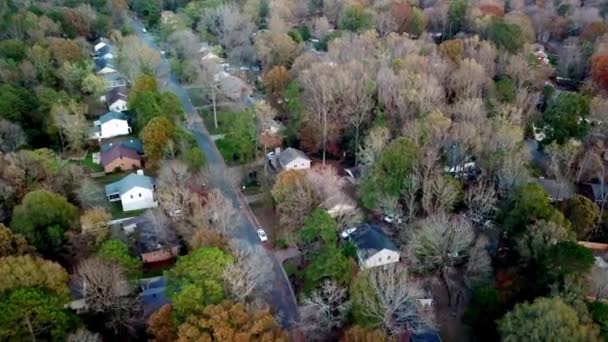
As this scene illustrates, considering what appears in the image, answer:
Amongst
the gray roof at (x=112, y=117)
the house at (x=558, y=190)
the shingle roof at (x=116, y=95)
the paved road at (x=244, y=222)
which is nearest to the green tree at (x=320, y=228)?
the paved road at (x=244, y=222)

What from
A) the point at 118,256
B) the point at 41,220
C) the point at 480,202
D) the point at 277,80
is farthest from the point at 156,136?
the point at 480,202

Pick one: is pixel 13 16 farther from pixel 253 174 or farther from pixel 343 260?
pixel 343 260

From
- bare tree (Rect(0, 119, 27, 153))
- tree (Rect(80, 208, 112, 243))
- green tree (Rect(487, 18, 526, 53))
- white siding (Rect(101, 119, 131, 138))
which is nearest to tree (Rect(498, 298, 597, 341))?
tree (Rect(80, 208, 112, 243))

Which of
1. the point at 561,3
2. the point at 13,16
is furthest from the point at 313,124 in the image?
the point at 561,3

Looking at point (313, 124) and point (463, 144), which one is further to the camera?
point (313, 124)

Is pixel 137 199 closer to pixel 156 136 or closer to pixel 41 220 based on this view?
pixel 156 136
